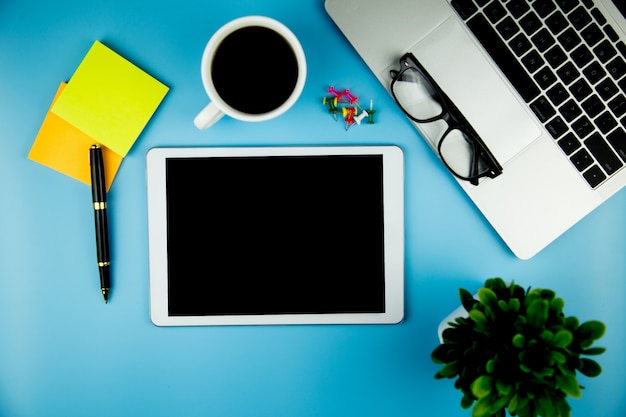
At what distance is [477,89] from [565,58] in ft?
0.41

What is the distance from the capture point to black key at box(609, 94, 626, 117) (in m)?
0.64

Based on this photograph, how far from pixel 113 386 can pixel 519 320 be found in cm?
61

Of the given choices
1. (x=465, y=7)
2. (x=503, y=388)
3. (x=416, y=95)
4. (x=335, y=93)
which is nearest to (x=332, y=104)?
(x=335, y=93)

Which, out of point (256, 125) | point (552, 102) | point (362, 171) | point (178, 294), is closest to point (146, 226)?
point (178, 294)

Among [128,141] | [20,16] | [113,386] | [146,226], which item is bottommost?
[113,386]

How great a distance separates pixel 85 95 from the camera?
0.68 meters

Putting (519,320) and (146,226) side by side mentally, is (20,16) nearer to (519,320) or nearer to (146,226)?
(146,226)

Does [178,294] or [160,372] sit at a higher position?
[178,294]

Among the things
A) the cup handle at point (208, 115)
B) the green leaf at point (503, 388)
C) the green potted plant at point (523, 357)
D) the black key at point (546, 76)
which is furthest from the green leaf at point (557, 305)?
the cup handle at point (208, 115)

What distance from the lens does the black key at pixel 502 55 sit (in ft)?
2.12

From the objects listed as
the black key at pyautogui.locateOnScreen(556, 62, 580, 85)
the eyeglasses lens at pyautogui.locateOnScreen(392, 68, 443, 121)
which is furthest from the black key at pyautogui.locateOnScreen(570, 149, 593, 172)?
the eyeglasses lens at pyautogui.locateOnScreen(392, 68, 443, 121)

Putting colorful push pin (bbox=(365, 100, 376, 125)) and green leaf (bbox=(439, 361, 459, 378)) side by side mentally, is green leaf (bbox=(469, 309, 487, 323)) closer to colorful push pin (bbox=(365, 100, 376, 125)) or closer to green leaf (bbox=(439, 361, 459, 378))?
green leaf (bbox=(439, 361, 459, 378))

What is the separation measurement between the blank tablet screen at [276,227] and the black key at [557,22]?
0.99 ft

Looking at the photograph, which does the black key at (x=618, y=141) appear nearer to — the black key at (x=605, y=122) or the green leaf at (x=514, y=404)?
the black key at (x=605, y=122)
